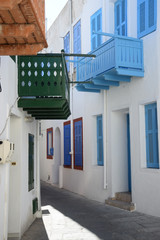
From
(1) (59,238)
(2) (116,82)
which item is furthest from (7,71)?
(2) (116,82)

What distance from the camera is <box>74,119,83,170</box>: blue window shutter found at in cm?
1500

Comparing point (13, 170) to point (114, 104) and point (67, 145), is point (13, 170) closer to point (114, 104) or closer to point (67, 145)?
point (114, 104)

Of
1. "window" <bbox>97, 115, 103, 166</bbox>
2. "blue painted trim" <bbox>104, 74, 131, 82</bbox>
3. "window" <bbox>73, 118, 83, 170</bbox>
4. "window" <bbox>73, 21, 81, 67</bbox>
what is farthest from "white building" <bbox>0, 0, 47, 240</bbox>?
"window" <bbox>73, 21, 81, 67</bbox>

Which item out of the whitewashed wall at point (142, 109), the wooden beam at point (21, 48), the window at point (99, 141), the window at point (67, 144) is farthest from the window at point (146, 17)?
the window at point (67, 144)

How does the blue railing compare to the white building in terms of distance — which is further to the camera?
the blue railing

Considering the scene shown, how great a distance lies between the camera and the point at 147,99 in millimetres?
10164

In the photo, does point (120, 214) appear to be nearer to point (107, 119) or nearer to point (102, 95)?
point (107, 119)

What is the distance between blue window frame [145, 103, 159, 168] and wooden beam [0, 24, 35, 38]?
6.59 metres

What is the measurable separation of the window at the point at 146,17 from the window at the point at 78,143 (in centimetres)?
569

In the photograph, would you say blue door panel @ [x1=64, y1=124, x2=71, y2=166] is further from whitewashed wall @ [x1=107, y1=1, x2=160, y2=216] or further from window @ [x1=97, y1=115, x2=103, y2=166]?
whitewashed wall @ [x1=107, y1=1, x2=160, y2=216]

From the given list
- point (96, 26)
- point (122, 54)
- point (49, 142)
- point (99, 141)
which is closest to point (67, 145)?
point (99, 141)

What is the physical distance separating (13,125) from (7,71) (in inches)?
66.7

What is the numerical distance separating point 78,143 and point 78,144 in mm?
43

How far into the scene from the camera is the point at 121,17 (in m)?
11.7
